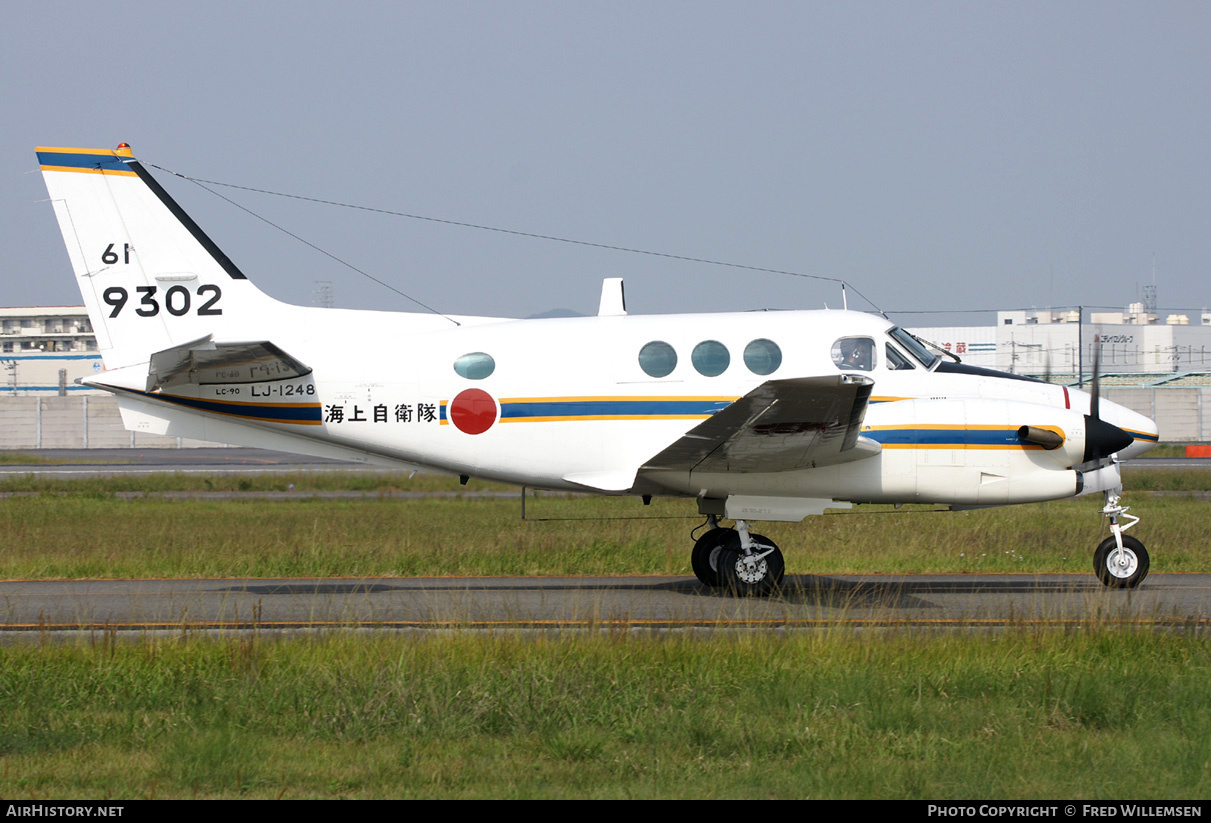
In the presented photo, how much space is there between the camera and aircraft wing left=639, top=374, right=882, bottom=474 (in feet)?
35.4

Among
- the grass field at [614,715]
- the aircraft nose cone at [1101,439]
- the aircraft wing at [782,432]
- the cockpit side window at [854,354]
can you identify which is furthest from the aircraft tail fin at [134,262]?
the aircraft nose cone at [1101,439]

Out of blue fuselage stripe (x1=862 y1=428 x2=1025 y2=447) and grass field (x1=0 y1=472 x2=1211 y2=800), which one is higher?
blue fuselage stripe (x1=862 y1=428 x2=1025 y2=447)

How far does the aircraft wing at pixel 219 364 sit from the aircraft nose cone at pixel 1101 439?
9.54 metres

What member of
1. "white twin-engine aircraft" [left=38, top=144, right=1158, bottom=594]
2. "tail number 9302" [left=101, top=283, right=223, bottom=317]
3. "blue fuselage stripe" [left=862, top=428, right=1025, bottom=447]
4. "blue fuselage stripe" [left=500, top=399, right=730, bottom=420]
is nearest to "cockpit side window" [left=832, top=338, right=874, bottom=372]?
"white twin-engine aircraft" [left=38, top=144, right=1158, bottom=594]

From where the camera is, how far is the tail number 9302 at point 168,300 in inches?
523

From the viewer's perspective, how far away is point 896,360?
42.1ft

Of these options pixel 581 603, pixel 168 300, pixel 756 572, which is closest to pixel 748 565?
pixel 756 572

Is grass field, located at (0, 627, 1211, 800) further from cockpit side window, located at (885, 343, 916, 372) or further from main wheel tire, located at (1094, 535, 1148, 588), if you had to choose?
cockpit side window, located at (885, 343, 916, 372)

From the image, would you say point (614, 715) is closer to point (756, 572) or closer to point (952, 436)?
point (756, 572)

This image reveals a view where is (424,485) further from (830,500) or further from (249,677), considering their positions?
(249,677)

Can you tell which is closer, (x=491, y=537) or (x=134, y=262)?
(x=134, y=262)

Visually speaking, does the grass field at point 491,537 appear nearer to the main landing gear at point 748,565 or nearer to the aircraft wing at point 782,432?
the aircraft wing at point 782,432

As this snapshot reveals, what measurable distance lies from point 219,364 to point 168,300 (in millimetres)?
1400

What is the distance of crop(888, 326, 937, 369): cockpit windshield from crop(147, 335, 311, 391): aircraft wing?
740 cm
